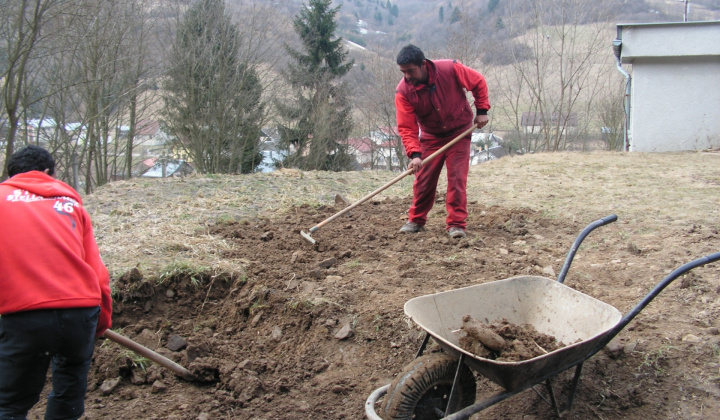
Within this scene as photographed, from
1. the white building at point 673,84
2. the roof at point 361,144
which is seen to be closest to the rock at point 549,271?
the white building at point 673,84

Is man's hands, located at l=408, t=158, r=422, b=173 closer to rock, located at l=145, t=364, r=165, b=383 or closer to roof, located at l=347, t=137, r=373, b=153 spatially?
rock, located at l=145, t=364, r=165, b=383

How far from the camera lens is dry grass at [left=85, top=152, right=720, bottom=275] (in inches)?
201

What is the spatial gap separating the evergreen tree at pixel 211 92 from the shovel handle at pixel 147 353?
13.4m

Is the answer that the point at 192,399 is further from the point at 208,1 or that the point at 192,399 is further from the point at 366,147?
the point at 366,147

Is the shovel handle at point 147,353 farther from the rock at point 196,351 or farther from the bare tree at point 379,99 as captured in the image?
the bare tree at point 379,99

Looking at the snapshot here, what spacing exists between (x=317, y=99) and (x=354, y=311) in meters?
18.8

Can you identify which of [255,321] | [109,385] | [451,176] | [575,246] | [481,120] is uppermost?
[481,120]

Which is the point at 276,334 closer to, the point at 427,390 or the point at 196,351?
the point at 196,351

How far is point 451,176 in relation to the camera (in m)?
5.30

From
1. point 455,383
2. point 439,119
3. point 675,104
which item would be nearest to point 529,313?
point 455,383

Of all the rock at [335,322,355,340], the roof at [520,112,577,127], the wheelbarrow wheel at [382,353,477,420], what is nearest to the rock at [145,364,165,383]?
the rock at [335,322,355,340]

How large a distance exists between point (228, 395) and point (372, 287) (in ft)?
4.62

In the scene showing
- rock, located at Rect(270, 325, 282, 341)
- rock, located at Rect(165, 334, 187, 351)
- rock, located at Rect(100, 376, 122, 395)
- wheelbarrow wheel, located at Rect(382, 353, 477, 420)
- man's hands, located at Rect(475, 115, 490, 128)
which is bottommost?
rock, located at Rect(100, 376, 122, 395)

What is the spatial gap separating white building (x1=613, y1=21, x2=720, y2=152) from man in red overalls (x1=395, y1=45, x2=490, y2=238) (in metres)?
10.3
